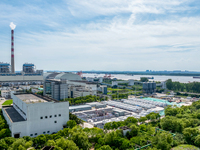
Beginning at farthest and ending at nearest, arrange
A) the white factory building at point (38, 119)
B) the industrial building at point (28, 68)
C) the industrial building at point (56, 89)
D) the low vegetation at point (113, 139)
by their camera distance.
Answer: the industrial building at point (28, 68) < the industrial building at point (56, 89) < the white factory building at point (38, 119) < the low vegetation at point (113, 139)

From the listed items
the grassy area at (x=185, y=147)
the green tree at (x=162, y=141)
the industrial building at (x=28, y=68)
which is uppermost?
the industrial building at (x=28, y=68)

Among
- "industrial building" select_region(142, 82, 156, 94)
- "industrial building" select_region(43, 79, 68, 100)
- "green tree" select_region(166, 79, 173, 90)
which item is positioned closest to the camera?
"industrial building" select_region(43, 79, 68, 100)

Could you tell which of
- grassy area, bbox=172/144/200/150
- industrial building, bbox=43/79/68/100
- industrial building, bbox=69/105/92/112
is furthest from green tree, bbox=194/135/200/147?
industrial building, bbox=43/79/68/100

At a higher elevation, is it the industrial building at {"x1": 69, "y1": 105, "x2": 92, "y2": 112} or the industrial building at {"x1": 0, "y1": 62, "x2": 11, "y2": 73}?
the industrial building at {"x1": 0, "y1": 62, "x2": 11, "y2": 73}

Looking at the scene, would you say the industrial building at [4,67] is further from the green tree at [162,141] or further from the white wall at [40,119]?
the green tree at [162,141]

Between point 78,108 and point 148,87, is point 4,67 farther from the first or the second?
point 148,87

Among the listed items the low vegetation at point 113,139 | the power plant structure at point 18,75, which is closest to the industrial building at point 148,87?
the low vegetation at point 113,139

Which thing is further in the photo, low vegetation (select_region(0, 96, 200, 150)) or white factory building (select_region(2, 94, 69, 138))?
white factory building (select_region(2, 94, 69, 138))

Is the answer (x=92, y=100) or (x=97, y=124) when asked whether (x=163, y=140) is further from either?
(x=92, y=100)

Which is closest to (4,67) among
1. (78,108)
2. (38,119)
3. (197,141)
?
(78,108)

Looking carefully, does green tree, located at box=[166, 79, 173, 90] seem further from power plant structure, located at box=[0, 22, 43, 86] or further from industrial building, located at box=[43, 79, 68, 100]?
power plant structure, located at box=[0, 22, 43, 86]
